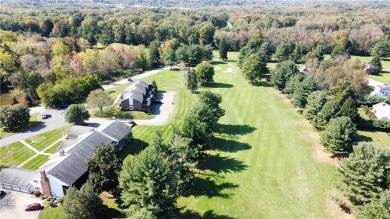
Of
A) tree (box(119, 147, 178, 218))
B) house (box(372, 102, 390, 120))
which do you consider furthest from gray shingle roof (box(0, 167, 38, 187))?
house (box(372, 102, 390, 120))

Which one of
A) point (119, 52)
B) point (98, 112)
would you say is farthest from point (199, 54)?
point (98, 112)

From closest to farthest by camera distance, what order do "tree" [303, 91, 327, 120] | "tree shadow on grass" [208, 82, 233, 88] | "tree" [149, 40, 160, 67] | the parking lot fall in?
the parking lot → "tree" [303, 91, 327, 120] → "tree shadow on grass" [208, 82, 233, 88] → "tree" [149, 40, 160, 67]

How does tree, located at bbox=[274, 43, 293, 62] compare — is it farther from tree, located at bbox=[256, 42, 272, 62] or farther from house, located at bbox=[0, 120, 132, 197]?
house, located at bbox=[0, 120, 132, 197]

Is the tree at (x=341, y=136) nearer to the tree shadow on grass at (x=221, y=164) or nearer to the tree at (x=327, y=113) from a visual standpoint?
the tree at (x=327, y=113)

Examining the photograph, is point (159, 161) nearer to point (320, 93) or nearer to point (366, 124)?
point (320, 93)

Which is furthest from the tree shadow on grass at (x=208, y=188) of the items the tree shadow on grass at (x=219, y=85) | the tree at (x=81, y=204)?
the tree shadow on grass at (x=219, y=85)

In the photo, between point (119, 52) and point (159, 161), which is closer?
point (159, 161)

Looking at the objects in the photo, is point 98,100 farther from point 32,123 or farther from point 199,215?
point 199,215
